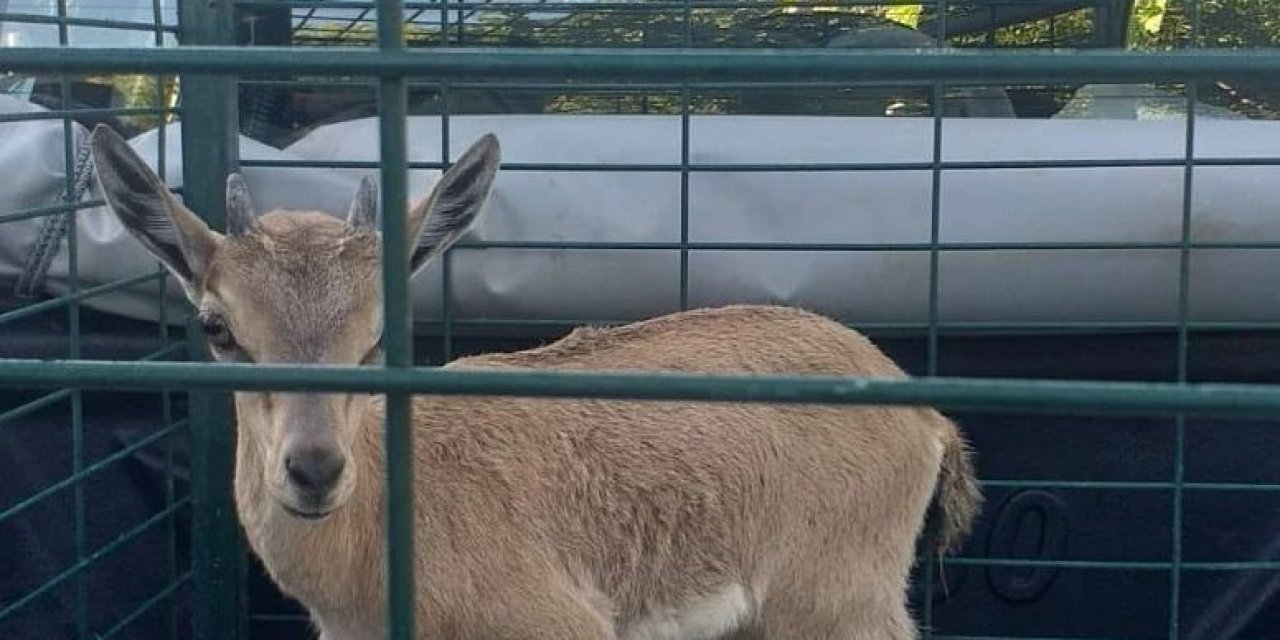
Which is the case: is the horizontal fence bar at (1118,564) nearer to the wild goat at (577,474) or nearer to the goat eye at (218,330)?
the wild goat at (577,474)

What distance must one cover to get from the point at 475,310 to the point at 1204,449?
224cm

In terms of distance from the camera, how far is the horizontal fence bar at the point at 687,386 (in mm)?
1614

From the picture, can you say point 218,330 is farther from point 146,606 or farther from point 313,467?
point 146,606

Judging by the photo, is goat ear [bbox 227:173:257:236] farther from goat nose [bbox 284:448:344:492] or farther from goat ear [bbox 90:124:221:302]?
goat nose [bbox 284:448:344:492]

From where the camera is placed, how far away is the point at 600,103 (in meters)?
5.41

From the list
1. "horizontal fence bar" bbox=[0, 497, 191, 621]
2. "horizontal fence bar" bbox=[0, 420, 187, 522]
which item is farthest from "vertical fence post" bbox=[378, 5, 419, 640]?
"horizontal fence bar" bbox=[0, 497, 191, 621]

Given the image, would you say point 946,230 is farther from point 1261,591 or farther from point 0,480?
point 0,480

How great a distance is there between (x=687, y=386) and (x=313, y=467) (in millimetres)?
1300

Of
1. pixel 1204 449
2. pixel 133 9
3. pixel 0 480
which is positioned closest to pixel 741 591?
pixel 1204 449

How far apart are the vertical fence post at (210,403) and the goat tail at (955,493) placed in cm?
207

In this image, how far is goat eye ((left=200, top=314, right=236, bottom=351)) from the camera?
3061 mm

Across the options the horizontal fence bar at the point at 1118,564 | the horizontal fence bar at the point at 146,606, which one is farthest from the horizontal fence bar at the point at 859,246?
the horizontal fence bar at the point at 146,606

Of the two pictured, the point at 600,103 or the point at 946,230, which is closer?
the point at 946,230

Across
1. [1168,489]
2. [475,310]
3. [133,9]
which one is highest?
[133,9]
